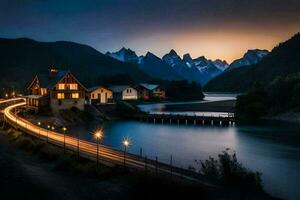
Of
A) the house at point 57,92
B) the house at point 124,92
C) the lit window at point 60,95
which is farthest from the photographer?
the house at point 124,92

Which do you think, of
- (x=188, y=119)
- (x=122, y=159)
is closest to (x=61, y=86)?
(x=188, y=119)

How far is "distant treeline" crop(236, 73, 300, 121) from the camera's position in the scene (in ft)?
332

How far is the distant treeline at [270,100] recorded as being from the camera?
332 feet

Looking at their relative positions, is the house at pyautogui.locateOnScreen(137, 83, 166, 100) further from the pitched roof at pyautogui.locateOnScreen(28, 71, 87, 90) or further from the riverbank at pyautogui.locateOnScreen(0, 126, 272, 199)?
the riverbank at pyautogui.locateOnScreen(0, 126, 272, 199)

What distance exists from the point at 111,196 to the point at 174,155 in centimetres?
2858

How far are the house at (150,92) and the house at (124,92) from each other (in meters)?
7.67

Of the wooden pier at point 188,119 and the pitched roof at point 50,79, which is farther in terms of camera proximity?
the wooden pier at point 188,119

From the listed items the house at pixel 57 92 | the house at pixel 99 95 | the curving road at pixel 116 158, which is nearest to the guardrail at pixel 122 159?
the curving road at pixel 116 158

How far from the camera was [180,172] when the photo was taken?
32.0m

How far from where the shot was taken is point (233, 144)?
6506cm

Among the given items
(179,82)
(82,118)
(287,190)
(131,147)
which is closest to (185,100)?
(179,82)

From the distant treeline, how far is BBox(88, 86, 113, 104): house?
4263cm

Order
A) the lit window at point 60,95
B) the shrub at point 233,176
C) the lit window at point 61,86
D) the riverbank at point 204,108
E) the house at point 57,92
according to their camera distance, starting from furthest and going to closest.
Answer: the riverbank at point 204,108, the lit window at point 61,86, the lit window at point 60,95, the house at point 57,92, the shrub at point 233,176

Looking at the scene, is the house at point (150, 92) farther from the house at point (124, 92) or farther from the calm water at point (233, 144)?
the calm water at point (233, 144)
